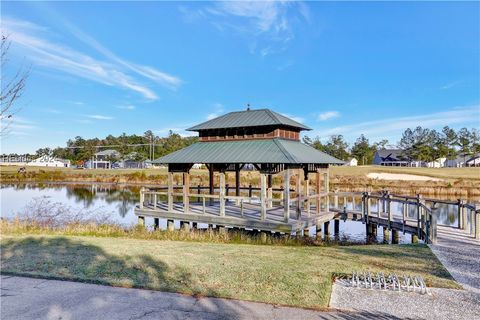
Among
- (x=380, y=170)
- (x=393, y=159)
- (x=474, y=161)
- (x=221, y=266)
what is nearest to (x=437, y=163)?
(x=474, y=161)

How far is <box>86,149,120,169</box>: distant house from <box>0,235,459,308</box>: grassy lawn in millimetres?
91211

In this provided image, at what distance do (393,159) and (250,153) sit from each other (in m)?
93.1

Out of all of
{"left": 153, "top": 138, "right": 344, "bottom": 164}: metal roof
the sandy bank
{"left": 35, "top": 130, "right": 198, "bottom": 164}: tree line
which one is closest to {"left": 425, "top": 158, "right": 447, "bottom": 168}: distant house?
the sandy bank

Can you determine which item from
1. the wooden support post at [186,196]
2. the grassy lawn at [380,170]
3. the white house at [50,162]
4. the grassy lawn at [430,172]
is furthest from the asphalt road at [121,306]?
the white house at [50,162]

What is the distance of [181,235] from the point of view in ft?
45.9

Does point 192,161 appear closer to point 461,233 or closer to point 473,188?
point 461,233

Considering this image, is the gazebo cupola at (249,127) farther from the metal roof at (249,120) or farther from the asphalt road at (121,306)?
the asphalt road at (121,306)

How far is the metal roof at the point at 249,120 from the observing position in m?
16.8

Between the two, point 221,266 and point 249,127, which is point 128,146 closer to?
point 249,127

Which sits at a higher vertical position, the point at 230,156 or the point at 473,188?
the point at 230,156

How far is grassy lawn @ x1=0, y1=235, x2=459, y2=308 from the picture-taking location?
6.42 meters

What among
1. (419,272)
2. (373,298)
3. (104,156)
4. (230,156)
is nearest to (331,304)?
(373,298)

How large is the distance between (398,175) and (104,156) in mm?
78130

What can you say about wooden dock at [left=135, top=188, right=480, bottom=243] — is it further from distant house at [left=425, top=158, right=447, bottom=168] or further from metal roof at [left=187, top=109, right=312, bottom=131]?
distant house at [left=425, top=158, right=447, bottom=168]
